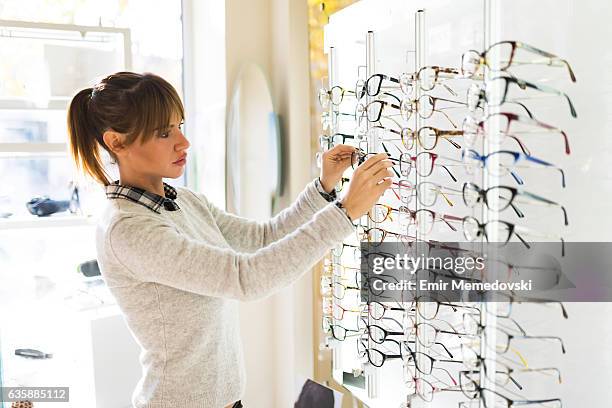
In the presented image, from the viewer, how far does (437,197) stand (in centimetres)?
118

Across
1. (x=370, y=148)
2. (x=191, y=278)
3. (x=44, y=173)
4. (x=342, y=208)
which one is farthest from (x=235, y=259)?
(x=44, y=173)

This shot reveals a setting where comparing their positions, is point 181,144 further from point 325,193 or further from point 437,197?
point 437,197

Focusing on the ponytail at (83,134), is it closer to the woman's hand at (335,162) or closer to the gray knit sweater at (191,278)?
the gray knit sweater at (191,278)

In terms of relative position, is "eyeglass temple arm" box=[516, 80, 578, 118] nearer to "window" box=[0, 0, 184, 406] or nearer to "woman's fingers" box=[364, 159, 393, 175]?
"woman's fingers" box=[364, 159, 393, 175]

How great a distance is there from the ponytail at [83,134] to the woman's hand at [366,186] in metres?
0.55

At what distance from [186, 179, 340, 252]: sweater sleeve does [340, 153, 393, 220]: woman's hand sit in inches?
11.4

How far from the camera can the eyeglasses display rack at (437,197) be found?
38.5 inches

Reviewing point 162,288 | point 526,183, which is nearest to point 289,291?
point 162,288

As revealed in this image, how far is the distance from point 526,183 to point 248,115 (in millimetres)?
1331

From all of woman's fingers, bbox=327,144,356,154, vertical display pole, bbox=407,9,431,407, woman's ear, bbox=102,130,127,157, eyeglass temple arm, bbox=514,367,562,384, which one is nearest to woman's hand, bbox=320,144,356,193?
woman's fingers, bbox=327,144,356,154

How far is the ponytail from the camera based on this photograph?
124cm

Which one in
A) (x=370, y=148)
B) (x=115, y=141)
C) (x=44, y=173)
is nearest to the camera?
(x=115, y=141)

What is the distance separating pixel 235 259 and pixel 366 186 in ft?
0.93

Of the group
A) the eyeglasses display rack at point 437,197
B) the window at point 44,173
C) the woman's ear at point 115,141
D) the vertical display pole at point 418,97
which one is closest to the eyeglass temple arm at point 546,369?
the eyeglasses display rack at point 437,197
